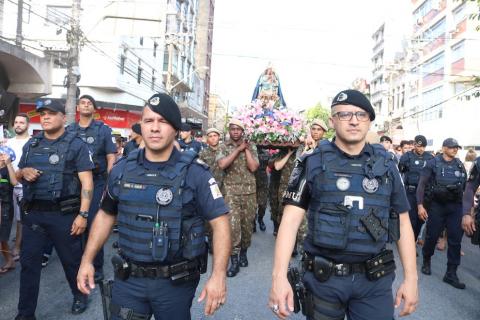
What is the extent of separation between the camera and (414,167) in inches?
311

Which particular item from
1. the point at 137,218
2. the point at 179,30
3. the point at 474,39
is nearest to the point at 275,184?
the point at 137,218

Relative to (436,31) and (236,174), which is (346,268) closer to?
(236,174)

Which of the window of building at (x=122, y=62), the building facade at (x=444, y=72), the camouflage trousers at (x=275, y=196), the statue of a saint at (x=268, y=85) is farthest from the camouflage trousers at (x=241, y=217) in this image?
the window of building at (x=122, y=62)

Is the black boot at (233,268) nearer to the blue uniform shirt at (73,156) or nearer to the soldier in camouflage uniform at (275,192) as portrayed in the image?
the soldier in camouflage uniform at (275,192)

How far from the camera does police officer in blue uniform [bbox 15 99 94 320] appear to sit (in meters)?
3.77

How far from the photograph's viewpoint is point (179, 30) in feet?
140

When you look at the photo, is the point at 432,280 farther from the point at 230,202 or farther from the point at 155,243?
the point at 155,243

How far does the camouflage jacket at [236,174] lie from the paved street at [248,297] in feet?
3.79

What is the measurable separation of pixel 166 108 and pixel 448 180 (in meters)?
4.85

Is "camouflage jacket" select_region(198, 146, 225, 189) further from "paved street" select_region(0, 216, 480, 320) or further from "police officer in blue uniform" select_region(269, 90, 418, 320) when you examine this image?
"police officer in blue uniform" select_region(269, 90, 418, 320)

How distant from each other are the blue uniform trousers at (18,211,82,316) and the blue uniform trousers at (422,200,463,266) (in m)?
4.84

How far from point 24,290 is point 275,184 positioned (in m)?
4.69

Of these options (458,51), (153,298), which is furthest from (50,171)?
(458,51)

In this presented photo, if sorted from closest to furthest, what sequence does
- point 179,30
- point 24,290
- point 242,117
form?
point 24,290 < point 242,117 < point 179,30
